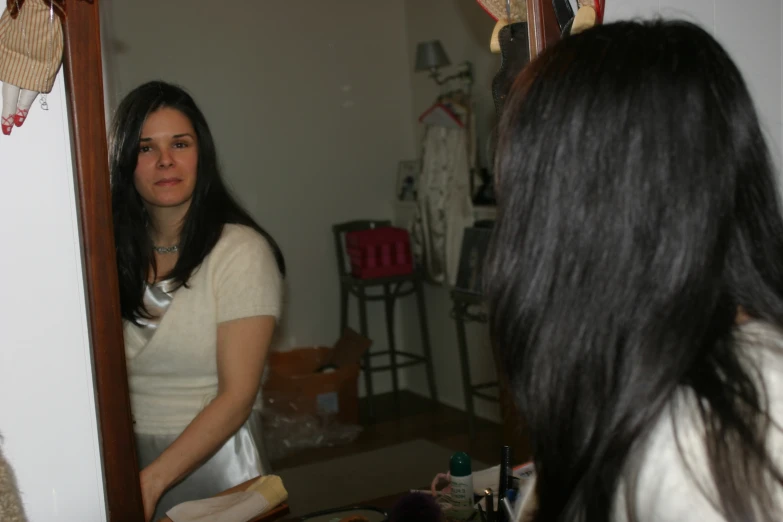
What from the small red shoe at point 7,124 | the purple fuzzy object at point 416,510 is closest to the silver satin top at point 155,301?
the small red shoe at point 7,124

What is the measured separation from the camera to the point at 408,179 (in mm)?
1318

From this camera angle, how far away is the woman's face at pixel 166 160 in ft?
3.12

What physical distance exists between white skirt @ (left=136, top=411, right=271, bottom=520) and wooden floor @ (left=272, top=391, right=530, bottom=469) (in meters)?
0.07

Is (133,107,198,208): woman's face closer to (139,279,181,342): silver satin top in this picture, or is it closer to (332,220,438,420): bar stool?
(139,279,181,342): silver satin top

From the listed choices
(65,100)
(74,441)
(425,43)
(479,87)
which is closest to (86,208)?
(65,100)

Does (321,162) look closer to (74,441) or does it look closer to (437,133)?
(437,133)

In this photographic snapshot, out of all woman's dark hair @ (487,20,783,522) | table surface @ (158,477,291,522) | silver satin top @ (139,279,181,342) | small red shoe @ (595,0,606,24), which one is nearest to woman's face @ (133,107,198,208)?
silver satin top @ (139,279,181,342)

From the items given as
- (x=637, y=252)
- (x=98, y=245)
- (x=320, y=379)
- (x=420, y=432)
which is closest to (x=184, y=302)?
(x=98, y=245)

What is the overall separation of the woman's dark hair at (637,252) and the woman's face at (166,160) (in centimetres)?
51

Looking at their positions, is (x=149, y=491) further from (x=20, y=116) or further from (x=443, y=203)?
(x=443, y=203)

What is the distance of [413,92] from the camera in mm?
1304

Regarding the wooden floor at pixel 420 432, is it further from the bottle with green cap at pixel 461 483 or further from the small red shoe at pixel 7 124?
the small red shoe at pixel 7 124

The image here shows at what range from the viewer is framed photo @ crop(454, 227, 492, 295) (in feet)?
4.86

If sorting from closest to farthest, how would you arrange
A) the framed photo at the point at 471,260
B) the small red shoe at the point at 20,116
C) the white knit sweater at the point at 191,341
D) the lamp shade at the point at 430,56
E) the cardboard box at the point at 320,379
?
the small red shoe at the point at 20,116, the white knit sweater at the point at 191,341, the cardboard box at the point at 320,379, the lamp shade at the point at 430,56, the framed photo at the point at 471,260
